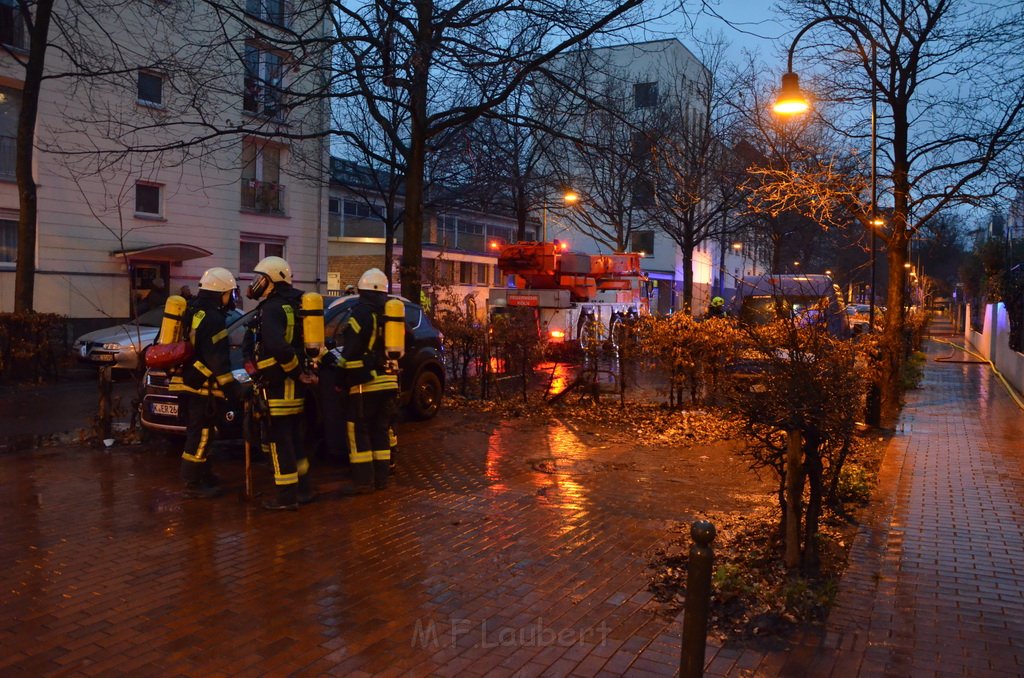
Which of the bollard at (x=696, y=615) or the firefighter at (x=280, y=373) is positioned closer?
the bollard at (x=696, y=615)

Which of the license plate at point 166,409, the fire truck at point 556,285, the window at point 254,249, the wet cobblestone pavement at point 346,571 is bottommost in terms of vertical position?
the wet cobblestone pavement at point 346,571

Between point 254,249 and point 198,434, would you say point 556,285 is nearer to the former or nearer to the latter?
point 254,249

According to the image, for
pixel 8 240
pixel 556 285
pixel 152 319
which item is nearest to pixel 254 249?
pixel 8 240

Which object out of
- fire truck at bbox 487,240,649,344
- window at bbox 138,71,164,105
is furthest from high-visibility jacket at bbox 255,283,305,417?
window at bbox 138,71,164,105

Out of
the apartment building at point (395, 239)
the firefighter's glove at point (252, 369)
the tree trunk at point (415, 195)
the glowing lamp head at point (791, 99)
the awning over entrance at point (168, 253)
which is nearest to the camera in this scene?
the firefighter's glove at point (252, 369)

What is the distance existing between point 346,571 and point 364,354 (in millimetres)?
2309

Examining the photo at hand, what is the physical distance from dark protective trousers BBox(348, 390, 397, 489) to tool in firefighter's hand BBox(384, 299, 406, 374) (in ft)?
0.93

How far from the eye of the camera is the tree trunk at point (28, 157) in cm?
1443

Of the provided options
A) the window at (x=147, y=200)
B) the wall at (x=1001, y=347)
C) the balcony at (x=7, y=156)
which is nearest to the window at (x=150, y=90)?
the window at (x=147, y=200)

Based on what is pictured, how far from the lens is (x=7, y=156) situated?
1975cm

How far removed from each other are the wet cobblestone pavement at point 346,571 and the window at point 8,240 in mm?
13795

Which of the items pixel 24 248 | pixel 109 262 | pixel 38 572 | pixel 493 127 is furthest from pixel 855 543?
→ pixel 109 262

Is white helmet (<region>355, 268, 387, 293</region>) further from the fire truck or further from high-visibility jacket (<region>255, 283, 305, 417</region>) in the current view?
the fire truck

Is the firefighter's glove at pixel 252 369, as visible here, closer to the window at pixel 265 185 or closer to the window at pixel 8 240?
the window at pixel 8 240
